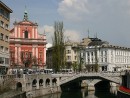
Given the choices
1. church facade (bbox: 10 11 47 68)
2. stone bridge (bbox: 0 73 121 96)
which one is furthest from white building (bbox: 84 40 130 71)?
stone bridge (bbox: 0 73 121 96)

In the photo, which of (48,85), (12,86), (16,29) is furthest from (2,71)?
(16,29)

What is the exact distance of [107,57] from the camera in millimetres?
143375

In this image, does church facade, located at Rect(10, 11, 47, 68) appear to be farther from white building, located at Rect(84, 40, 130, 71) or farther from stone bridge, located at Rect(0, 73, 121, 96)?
white building, located at Rect(84, 40, 130, 71)

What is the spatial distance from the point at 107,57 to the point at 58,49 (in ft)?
149

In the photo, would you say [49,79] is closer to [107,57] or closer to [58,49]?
[58,49]

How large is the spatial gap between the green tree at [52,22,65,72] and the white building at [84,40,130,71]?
35.6m

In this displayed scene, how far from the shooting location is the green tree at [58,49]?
332ft

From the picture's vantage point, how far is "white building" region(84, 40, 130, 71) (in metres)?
143

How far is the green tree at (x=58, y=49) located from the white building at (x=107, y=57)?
117ft

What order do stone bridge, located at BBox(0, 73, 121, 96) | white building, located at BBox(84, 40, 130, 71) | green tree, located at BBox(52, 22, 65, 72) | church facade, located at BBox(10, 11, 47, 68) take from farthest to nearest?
1. white building, located at BBox(84, 40, 130, 71)
2. church facade, located at BBox(10, 11, 47, 68)
3. green tree, located at BBox(52, 22, 65, 72)
4. stone bridge, located at BBox(0, 73, 121, 96)

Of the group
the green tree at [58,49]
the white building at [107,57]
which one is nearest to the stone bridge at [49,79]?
the green tree at [58,49]

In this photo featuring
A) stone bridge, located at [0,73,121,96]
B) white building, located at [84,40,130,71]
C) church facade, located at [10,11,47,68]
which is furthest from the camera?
white building, located at [84,40,130,71]

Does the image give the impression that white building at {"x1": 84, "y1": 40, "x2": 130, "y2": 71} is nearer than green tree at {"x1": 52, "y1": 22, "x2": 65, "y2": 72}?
No

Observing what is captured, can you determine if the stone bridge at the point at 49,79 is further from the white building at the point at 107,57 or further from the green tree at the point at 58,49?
the white building at the point at 107,57
